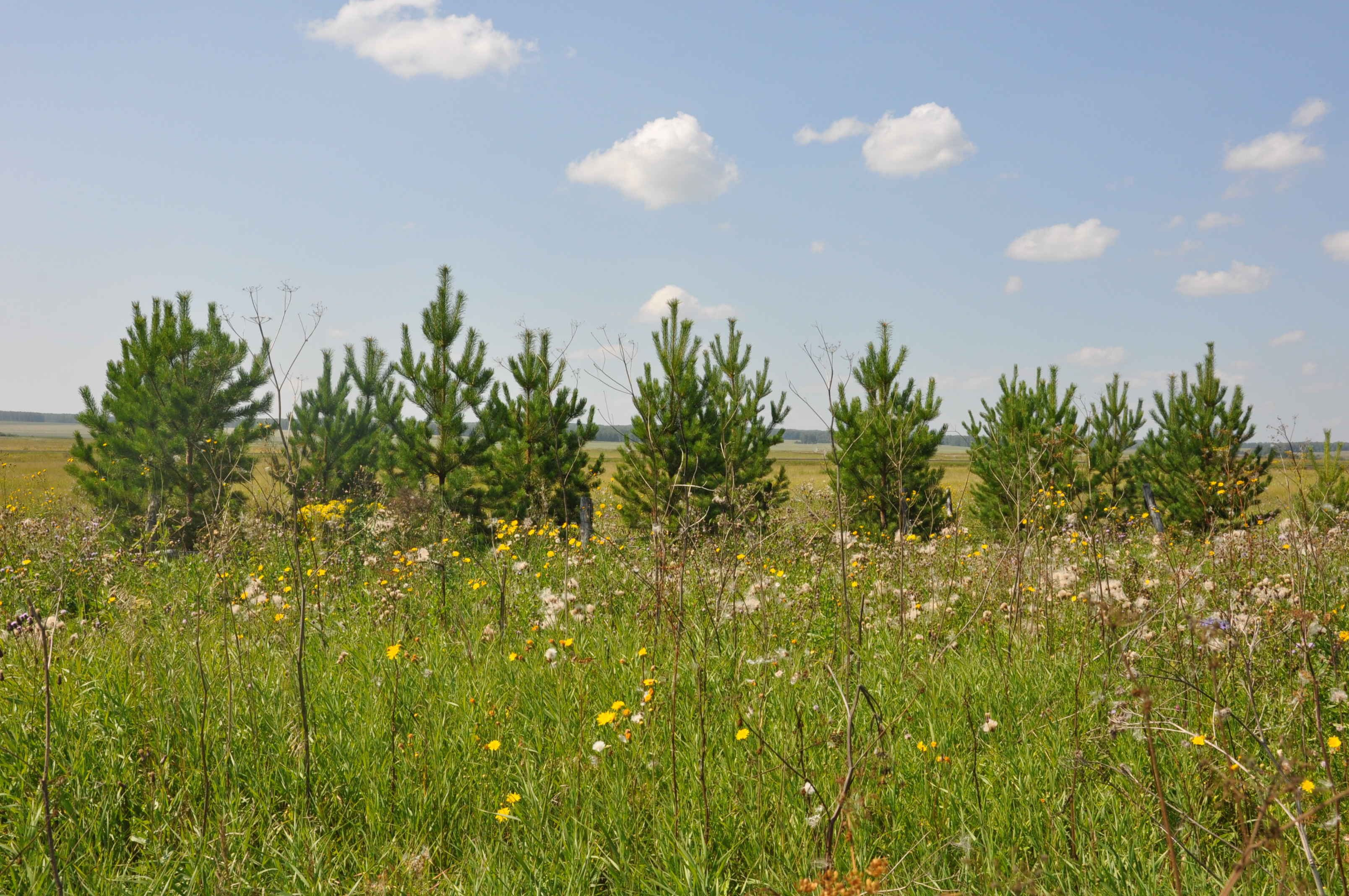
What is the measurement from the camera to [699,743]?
277 centimetres

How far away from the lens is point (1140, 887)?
2.01 metres

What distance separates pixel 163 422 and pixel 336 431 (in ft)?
8.22

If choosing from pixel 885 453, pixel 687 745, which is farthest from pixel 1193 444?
pixel 687 745

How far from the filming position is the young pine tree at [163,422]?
11.0 meters

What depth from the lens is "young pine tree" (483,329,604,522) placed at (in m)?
11.1

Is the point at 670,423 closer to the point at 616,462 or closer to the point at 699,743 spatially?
the point at 616,462

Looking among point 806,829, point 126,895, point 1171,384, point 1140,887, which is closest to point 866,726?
point 806,829

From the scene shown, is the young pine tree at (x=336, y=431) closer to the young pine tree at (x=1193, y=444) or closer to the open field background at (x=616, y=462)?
the open field background at (x=616, y=462)

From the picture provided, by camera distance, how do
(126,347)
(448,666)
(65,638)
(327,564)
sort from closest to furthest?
(448,666), (65,638), (327,564), (126,347)

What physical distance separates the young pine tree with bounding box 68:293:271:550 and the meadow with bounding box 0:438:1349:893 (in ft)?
23.6

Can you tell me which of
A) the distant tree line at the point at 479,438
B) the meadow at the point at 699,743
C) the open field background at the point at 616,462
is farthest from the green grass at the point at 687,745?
the distant tree line at the point at 479,438

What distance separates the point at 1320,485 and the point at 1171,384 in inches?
123

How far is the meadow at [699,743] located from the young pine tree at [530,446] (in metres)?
6.18

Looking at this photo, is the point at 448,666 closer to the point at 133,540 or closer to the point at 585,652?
the point at 585,652
